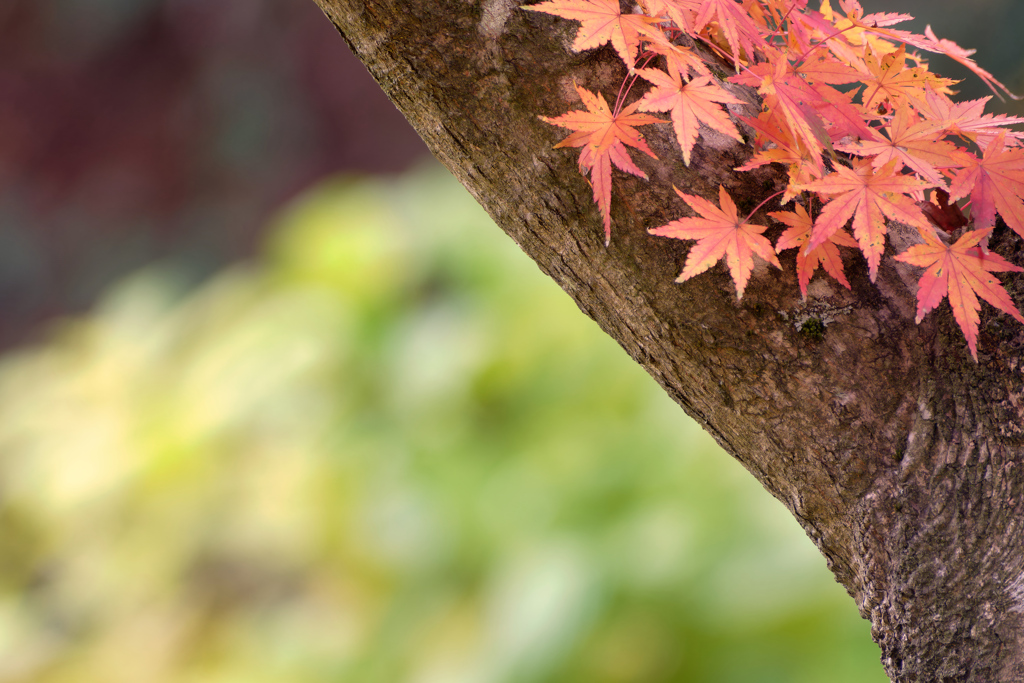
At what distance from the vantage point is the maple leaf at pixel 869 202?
33 cm

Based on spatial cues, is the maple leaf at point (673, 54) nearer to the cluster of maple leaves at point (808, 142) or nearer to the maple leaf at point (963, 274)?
the cluster of maple leaves at point (808, 142)

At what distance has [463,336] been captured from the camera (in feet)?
5.84

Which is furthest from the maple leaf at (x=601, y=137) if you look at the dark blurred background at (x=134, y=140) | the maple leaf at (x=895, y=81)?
the dark blurred background at (x=134, y=140)

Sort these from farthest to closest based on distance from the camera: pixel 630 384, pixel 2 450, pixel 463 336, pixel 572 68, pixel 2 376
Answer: pixel 2 376
pixel 2 450
pixel 463 336
pixel 630 384
pixel 572 68

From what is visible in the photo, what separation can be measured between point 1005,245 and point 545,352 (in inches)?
51.5

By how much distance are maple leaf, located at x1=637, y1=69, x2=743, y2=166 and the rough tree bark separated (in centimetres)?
3

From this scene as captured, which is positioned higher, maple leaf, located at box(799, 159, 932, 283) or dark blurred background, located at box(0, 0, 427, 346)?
dark blurred background, located at box(0, 0, 427, 346)

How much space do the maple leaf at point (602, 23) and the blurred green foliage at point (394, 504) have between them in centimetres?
97

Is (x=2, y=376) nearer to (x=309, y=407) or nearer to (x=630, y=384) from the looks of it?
(x=309, y=407)

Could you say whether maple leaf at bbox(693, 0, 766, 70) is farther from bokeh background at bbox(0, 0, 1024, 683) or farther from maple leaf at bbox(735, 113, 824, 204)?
bokeh background at bbox(0, 0, 1024, 683)

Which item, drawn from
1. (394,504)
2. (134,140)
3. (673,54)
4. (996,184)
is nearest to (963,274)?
(996,184)

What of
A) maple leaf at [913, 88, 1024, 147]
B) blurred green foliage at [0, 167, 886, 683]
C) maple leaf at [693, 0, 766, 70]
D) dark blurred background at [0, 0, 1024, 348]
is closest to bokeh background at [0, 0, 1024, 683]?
blurred green foliage at [0, 167, 886, 683]

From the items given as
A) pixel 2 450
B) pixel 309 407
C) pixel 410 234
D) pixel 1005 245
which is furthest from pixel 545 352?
pixel 2 450

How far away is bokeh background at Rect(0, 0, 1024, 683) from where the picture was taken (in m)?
1.19
